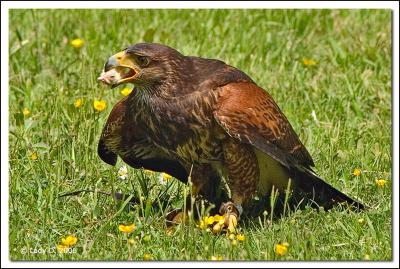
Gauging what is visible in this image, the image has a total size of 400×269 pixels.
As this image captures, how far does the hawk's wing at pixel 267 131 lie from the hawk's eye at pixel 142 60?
47 centimetres

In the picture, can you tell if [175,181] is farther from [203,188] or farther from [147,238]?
[147,238]

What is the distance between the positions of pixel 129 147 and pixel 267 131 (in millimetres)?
971

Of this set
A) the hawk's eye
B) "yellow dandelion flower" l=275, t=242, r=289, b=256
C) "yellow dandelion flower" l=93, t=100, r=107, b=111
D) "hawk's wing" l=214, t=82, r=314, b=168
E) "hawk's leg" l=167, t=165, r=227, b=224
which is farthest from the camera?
"yellow dandelion flower" l=93, t=100, r=107, b=111

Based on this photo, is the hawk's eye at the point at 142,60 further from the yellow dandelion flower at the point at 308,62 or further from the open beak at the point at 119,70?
the yellow dandelion flower at the point at 308,62

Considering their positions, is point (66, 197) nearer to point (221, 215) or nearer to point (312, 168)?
point (221, 215)

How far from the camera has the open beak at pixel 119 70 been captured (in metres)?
6.10

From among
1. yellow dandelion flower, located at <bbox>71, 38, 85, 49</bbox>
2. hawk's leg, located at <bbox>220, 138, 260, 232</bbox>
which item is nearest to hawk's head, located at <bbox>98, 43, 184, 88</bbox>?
hawk's leg, located at <bbox>220, 138, 260, 232</bbox>

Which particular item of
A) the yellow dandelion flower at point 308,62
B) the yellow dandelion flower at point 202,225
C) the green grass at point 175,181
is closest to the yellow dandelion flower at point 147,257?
the green grass at point 175,181

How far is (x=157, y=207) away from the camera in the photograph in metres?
6.70

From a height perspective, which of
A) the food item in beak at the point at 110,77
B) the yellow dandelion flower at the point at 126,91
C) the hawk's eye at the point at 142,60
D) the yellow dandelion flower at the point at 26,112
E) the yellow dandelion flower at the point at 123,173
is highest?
the hawk's eye at the point at 142,60

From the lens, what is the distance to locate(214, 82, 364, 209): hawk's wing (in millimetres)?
6133

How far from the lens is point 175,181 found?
701 cm

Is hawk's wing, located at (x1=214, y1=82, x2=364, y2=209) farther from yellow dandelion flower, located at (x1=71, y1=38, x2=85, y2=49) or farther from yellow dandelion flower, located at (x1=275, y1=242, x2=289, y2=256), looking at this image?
yellow dandelion flower, located at (x1=71, y1=38, x2=85, y2=49)

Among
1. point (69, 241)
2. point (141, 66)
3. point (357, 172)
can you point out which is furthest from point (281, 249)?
point (357, 172)
